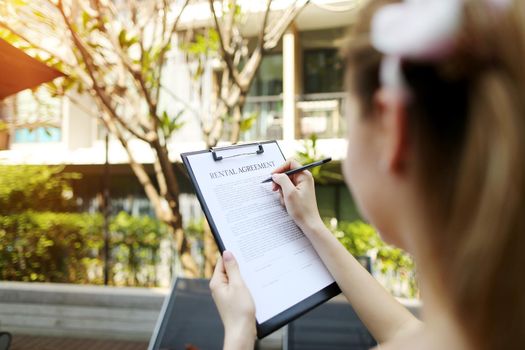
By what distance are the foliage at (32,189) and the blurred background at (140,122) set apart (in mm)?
18

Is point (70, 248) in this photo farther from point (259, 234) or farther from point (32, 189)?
point (259, 234)

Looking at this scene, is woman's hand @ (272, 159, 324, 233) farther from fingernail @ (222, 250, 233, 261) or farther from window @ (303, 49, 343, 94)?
window @ (303, 49, 343, 94)

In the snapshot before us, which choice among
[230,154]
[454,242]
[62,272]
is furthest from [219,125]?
[454,242]

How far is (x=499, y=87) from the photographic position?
18.9 inches

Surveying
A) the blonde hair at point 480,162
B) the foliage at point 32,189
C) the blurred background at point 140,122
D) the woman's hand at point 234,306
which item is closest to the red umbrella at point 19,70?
the blurred background at point 140,122

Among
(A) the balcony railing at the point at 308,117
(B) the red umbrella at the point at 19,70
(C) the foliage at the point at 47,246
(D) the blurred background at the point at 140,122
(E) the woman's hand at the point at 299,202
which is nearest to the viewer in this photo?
(E) the woman's hand at the point at 299,202

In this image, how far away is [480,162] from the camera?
486 millimetres

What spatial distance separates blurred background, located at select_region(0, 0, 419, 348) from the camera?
11.6 ft

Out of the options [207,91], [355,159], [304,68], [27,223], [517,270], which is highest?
[304,68]

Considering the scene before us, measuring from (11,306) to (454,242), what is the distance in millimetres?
4520

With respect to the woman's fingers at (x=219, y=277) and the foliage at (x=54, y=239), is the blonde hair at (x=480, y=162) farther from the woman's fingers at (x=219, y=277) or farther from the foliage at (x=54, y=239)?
the foliage at (x=54, y=239)

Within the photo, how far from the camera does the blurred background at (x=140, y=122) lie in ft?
11.6

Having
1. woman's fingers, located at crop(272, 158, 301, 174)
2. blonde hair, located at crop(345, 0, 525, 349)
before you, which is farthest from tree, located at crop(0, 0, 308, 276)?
blonde hair, located at crop(345, 0, 525, 349)

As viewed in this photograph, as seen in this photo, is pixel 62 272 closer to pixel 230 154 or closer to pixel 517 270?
pixel 230 154
